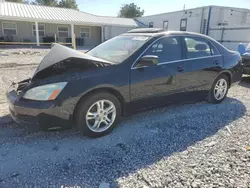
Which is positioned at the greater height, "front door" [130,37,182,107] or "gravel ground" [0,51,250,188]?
"front door" [130,37,182,107]

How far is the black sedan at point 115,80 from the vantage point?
2.75 metres

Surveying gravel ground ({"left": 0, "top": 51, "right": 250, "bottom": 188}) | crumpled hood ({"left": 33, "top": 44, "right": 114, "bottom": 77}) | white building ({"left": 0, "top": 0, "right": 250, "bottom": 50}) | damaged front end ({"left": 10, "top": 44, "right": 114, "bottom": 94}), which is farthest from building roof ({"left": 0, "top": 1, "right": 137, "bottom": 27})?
damaged front end ({"left": 10, "top": 44, "right": 114, "bottom": 94})

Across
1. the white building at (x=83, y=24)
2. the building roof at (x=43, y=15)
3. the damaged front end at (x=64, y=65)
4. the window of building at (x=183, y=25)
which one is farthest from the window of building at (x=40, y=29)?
the damaged front end at (x=64, y=65)

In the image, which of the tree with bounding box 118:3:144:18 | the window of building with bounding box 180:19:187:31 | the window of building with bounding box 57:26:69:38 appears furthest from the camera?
the tree with bounding box 118:3:144:18

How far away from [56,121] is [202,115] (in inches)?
112

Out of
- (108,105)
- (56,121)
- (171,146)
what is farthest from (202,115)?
(56,121)

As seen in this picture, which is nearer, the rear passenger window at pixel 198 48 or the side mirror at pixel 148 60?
the side mirror at pixel 148 60

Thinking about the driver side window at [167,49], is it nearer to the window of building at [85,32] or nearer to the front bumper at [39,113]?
the front bumper at [39,113]

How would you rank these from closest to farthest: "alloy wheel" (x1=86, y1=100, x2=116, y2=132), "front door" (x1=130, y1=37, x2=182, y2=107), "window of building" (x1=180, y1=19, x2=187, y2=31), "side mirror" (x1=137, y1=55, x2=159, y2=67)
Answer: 1. "alloy wheel" (x1=86, y1=100, x2=116, y2=132)
2. "side mirror" (x1=137, y1=55, x2=159, y2=67)
3. "front door" (x1=130, y1=37, x2=182, y2=107)
4. "window of building" (x1=180, y1=19, x2=187, y2=31)

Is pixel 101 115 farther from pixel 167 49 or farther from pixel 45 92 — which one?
pixel 167 49

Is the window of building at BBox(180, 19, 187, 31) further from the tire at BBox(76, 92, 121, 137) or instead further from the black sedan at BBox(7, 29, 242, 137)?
the tire at BBox(76, 92, 121, 137)

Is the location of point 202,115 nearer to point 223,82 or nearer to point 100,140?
point 223,82

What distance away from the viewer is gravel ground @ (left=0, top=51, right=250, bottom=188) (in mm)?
2262

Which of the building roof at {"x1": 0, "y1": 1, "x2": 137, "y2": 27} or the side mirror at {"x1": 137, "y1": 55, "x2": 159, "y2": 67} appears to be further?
the building roof at {"x1": 0, "y1": 1, "x2": 137, "y2": 27}
